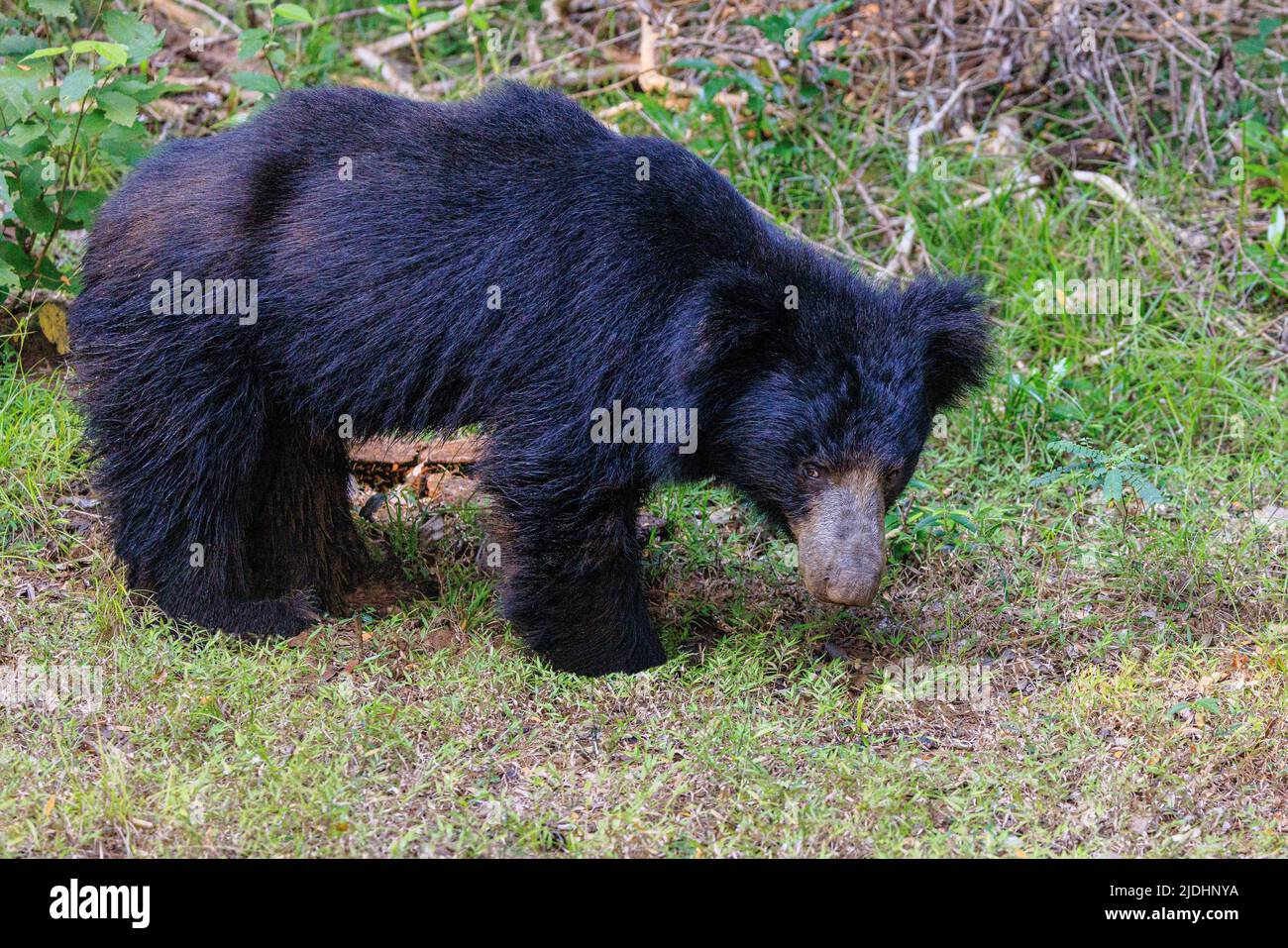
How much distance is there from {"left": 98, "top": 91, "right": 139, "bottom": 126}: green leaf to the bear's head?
228 cm

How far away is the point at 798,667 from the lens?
13.6 feet

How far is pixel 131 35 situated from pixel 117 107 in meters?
0.25

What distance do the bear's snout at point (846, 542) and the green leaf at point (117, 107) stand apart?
2748 mm

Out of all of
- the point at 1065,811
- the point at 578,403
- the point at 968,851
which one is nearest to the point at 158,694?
the point at 578,403

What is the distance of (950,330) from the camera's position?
13.3 feet

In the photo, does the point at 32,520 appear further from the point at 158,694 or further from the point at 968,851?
the point at 968,851

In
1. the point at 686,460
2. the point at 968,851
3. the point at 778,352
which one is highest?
the point at 778,352

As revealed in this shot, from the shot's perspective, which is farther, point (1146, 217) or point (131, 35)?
point (1146, 217)

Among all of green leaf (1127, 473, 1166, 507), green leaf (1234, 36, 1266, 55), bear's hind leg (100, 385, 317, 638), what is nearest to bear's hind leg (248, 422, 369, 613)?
bear's hind leg (100, 385, 317, 638)

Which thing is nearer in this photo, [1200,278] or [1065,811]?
[1065,811]

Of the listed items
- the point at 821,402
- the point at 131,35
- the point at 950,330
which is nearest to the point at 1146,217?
the point at 950,330

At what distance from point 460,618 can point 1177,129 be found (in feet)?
14.2

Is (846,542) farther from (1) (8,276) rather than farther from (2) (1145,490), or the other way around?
(1) (8,276)

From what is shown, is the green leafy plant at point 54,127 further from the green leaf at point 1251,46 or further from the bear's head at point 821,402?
the green leaf at point 1251,46
